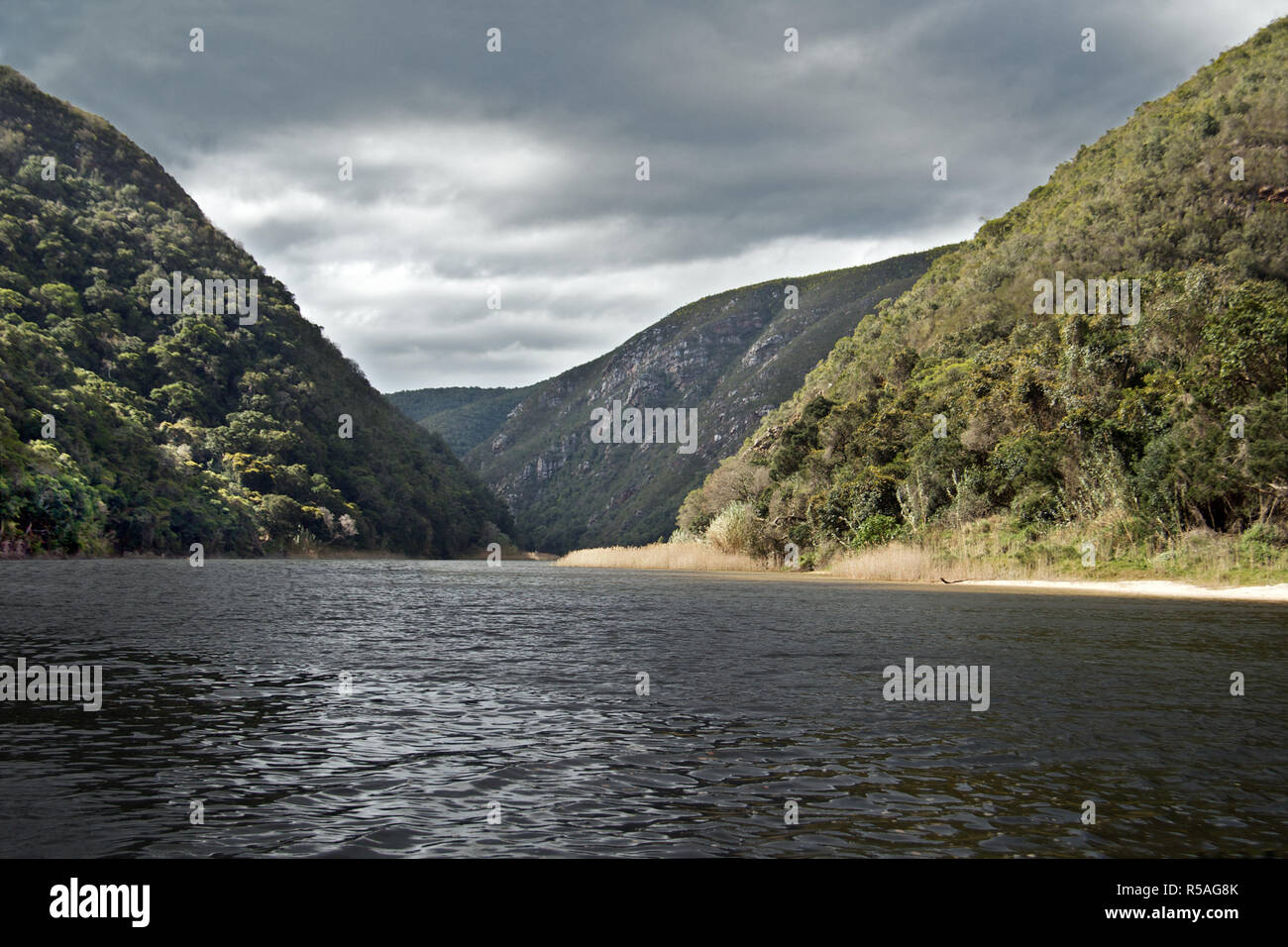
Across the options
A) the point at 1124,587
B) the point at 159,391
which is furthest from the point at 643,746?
the point at 159,391

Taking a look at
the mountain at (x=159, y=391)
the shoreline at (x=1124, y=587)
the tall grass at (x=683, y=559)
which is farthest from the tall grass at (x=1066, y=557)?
the mountain at (x=159, y=391)

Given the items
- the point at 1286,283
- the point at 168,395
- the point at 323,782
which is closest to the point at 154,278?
the point at 168,395

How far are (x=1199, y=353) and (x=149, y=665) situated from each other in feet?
157

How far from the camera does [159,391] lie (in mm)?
137500

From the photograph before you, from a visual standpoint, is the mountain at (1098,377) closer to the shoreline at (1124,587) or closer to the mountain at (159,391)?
the shoreline at (1124,587)

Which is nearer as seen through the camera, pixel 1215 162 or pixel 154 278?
pixel 1215 162

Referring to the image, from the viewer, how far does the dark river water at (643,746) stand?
7.30 meters

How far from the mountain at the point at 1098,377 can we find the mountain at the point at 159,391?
5697 cm

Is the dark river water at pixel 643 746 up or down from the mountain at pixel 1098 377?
down

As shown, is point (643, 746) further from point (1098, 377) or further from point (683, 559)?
point (683, 559)

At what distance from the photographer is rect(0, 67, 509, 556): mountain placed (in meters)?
93.9

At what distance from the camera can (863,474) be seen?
65375 mm
